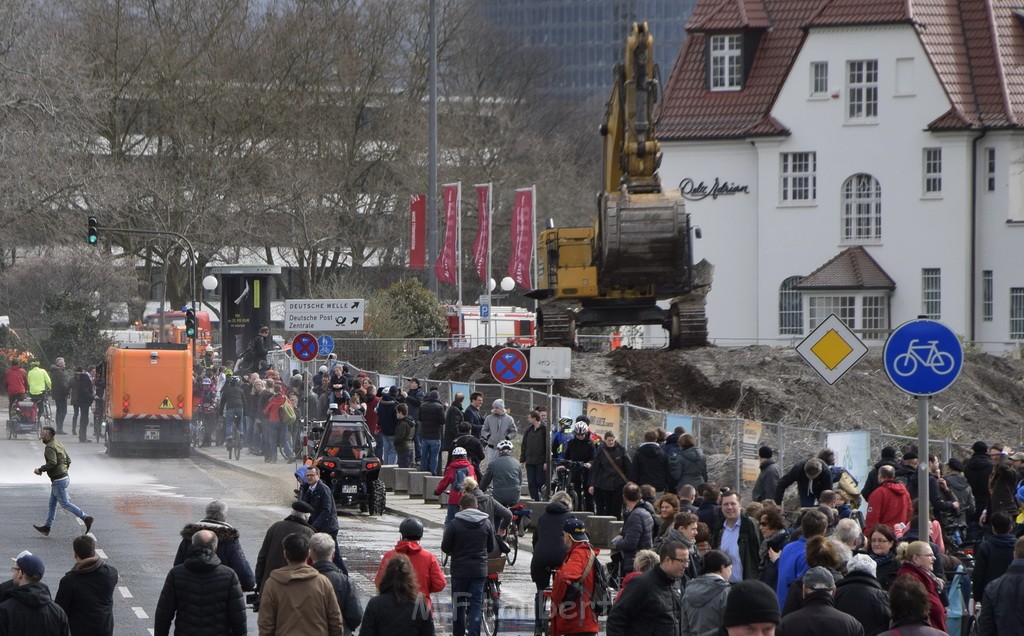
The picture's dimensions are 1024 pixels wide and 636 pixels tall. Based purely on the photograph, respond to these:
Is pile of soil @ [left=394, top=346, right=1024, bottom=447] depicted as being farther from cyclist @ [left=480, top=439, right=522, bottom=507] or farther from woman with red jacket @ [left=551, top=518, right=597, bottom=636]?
woman with red jacket @ [left=551, top=518, right=597, bottom=636]

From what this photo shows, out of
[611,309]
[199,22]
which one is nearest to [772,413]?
[611,309]

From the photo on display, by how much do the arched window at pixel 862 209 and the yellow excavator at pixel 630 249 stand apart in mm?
18013

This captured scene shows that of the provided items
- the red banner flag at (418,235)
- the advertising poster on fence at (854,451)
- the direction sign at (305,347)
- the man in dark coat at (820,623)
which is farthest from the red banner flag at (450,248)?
the man in dark coat at (820,623)

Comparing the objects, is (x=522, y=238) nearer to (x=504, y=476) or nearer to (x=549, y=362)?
(x=549, y=362)

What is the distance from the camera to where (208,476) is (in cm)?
3080

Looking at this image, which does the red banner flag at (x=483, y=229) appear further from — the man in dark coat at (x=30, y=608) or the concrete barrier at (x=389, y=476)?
the man in dark coat at (x=30, y=608)

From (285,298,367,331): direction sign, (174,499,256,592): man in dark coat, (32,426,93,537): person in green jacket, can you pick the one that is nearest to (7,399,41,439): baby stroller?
(285,298,367,331): direction sign

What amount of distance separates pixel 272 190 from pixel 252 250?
11.2 feet

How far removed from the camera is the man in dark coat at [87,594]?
11875 millimetres

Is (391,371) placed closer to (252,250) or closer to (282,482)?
(282,482)

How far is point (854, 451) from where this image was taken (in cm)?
2180

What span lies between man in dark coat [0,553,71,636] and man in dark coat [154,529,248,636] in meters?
0.68

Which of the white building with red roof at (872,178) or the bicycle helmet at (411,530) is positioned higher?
the white building with red roof at (872,178)

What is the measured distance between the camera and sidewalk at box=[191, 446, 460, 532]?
24.9m
